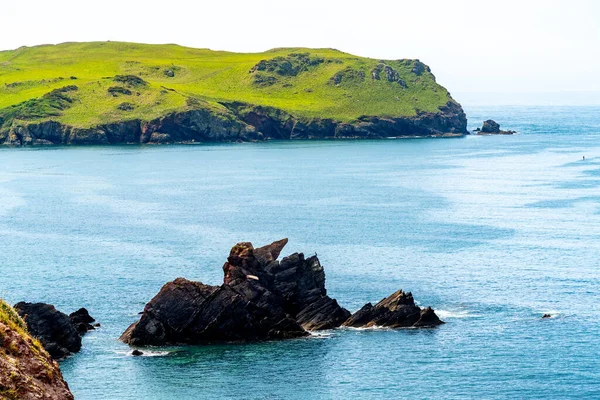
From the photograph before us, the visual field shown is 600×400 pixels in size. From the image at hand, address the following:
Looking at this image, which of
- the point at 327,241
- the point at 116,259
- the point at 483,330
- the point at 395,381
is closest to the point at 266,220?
the point at 327,241

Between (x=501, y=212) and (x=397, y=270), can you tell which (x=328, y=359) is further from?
(x=501, y=212)

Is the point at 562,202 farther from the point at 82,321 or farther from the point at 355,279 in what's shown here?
the point at 82,321

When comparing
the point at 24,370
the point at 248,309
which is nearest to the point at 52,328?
the point at 248,309

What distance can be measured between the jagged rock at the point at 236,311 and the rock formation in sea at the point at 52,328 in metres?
5.42

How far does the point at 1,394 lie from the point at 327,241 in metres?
108

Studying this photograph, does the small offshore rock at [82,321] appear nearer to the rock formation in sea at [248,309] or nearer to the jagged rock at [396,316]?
the rock formation in sea at [248,309]

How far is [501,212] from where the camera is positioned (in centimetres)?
17025

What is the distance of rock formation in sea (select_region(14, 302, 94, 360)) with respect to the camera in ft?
276

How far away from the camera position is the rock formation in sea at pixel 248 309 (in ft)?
292

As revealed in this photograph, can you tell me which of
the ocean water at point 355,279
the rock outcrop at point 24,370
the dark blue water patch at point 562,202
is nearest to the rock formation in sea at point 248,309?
the ocean water at point 355,279

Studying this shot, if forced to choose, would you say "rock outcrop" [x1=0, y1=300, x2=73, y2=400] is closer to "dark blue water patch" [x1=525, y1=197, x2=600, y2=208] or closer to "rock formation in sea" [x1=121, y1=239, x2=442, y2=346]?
"rock formation in sea" [x1=121, y1=239, x2=442, y2=346]

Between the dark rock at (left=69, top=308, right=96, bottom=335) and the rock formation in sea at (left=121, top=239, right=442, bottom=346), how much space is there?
503 cm

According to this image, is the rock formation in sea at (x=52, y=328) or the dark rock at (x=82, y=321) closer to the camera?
the rock formation in sea at (x=52, y=328)

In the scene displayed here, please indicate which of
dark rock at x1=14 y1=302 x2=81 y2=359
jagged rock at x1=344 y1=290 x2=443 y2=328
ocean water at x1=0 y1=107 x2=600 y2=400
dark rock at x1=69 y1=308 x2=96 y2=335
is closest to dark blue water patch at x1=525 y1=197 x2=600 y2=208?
ocean water at x1=0 y1=107 x2=600 y2=400
